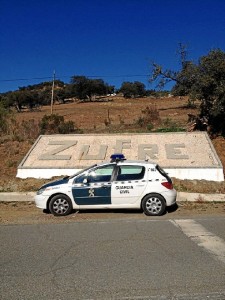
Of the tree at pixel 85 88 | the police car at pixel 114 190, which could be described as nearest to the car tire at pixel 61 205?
the police car at pixel 114 190

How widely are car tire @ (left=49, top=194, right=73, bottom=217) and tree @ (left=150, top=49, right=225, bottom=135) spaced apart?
1057cm

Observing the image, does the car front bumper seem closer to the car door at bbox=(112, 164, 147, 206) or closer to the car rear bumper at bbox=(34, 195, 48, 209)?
the car rear bumper at bbox=(34, 195, 48, 209)

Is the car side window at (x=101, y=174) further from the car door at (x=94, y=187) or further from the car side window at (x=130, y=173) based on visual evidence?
the car side window at (x=130, y=173)

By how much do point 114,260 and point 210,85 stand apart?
14.0 meters

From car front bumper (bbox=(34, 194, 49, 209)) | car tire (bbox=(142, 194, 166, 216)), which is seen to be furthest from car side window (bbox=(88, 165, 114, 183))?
car front bumper (bbox=(34, 194, 49, 209))

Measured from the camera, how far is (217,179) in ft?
46.1

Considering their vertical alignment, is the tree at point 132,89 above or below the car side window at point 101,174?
above

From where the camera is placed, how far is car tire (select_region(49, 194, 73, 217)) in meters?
10.0

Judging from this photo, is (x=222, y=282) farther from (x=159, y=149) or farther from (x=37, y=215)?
(x=159, y=149)

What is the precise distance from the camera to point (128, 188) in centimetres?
981

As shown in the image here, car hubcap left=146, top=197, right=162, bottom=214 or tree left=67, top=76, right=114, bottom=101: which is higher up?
tree left=67, top=76, right=114, bottom=101

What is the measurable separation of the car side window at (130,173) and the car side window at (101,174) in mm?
245

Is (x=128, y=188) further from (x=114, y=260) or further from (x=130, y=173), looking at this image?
(x=114, y=260)

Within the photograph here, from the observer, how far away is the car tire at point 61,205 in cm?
1000
